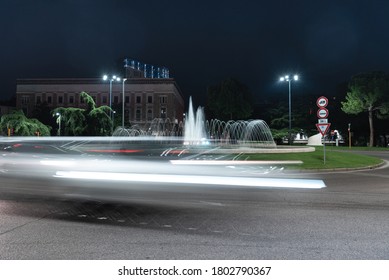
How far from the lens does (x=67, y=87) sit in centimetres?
11275

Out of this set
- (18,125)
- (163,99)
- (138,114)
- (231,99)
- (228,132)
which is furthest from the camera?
(138,114)

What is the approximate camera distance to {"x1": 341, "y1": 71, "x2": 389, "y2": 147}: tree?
160ft

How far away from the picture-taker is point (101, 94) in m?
113

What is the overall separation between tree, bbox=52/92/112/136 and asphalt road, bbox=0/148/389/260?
34271mm

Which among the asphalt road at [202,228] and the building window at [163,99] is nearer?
the asphalt road at [202,228]

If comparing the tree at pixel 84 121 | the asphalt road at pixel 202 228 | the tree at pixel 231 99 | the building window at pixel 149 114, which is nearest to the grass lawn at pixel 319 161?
the asphalt road at pixel 202 228

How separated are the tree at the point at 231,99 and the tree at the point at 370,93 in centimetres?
2212

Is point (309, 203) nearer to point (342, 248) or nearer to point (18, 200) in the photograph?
point (342, 248)

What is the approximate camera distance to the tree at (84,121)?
42.8m

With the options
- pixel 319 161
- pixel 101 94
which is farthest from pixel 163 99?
pixel 319 161

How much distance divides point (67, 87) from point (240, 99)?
6558 centimetres

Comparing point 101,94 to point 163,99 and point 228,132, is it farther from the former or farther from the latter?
point 228,132

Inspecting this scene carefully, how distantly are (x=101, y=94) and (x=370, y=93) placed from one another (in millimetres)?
82803

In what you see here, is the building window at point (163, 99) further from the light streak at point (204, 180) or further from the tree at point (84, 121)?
the light streak at point (204, 180)
